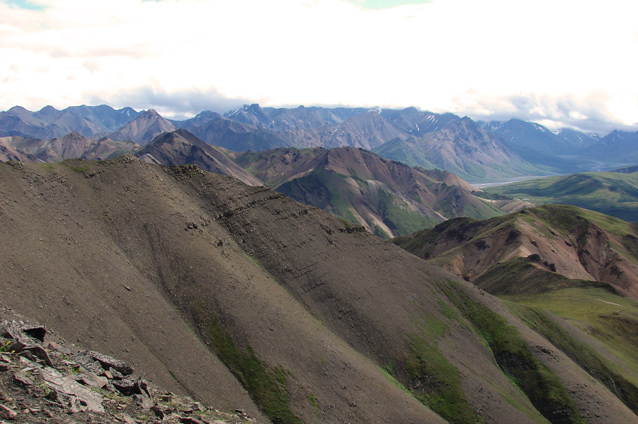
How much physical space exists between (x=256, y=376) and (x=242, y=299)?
1897cm

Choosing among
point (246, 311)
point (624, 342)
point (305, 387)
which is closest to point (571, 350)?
point (624, 342)

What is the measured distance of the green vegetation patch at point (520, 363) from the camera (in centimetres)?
10688

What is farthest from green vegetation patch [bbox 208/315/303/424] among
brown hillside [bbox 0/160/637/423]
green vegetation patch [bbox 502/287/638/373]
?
green vegetation patch [bbox 502/287/638/373]

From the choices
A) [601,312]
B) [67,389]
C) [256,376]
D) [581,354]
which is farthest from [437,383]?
[601,312]

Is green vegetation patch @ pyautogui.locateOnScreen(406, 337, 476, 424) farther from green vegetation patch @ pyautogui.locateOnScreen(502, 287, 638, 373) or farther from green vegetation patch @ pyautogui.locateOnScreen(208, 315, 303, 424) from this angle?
green vegetation patch @ pyautogui.locateOnScreen(502, 287, 638, 373)

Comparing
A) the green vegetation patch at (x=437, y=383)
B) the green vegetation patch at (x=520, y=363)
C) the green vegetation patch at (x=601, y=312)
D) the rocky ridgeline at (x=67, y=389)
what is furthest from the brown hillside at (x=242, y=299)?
the green vegetation patch at (x=601, y=312)

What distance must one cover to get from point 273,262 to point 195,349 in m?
40.2

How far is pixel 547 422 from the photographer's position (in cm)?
10388

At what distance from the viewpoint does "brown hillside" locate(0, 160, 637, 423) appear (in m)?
75.8

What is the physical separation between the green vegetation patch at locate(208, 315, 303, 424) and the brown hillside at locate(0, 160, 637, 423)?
10.6 inches

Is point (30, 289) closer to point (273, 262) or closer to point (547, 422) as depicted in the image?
point (273, 262)

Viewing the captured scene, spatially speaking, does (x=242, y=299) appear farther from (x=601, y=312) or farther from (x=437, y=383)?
(x=601, y=312)

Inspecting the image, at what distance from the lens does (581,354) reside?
129 metres

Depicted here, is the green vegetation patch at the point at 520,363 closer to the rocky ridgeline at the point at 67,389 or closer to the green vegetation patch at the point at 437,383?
the green vegetation patch at the point at 437,383
